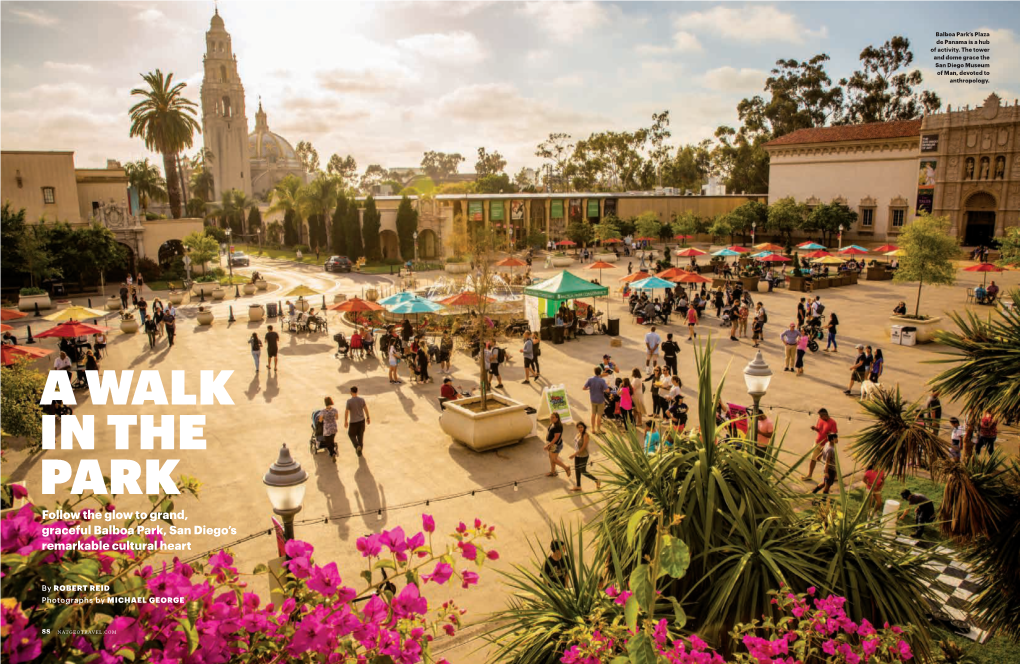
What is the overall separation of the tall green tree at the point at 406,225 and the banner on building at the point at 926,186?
139ft

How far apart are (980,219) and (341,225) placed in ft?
173

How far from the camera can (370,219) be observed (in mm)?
54938

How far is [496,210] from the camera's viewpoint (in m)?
60.0

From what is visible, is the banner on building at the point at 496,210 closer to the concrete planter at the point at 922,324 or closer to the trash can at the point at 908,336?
the concrete planter at the point at 922,324

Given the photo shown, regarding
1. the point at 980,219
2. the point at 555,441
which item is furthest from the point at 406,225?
the point at 980,219

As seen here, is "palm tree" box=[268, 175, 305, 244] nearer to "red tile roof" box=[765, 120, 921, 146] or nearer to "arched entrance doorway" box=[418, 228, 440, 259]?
"arched entrance doorway" box=[418, 228, 440, 259]

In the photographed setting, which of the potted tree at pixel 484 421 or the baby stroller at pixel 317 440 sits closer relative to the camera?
the potted tree at pixel 484 421

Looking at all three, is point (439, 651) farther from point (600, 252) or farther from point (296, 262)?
point (296, 262)

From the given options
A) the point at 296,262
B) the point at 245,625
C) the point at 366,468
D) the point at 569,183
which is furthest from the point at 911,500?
the point at 569,183

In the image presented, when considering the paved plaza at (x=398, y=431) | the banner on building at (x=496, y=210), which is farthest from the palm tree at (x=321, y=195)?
the paved plaza at (x=398, y=431)

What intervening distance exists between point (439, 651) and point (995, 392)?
6677mm

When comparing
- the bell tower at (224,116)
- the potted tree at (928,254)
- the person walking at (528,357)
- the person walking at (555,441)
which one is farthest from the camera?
the bell tower at (224,116)

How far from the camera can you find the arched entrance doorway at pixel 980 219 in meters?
53.7

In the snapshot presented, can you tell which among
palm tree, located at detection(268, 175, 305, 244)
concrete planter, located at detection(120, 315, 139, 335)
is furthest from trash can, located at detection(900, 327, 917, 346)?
palm tree, located at detection(268, 175, 305, 244)
